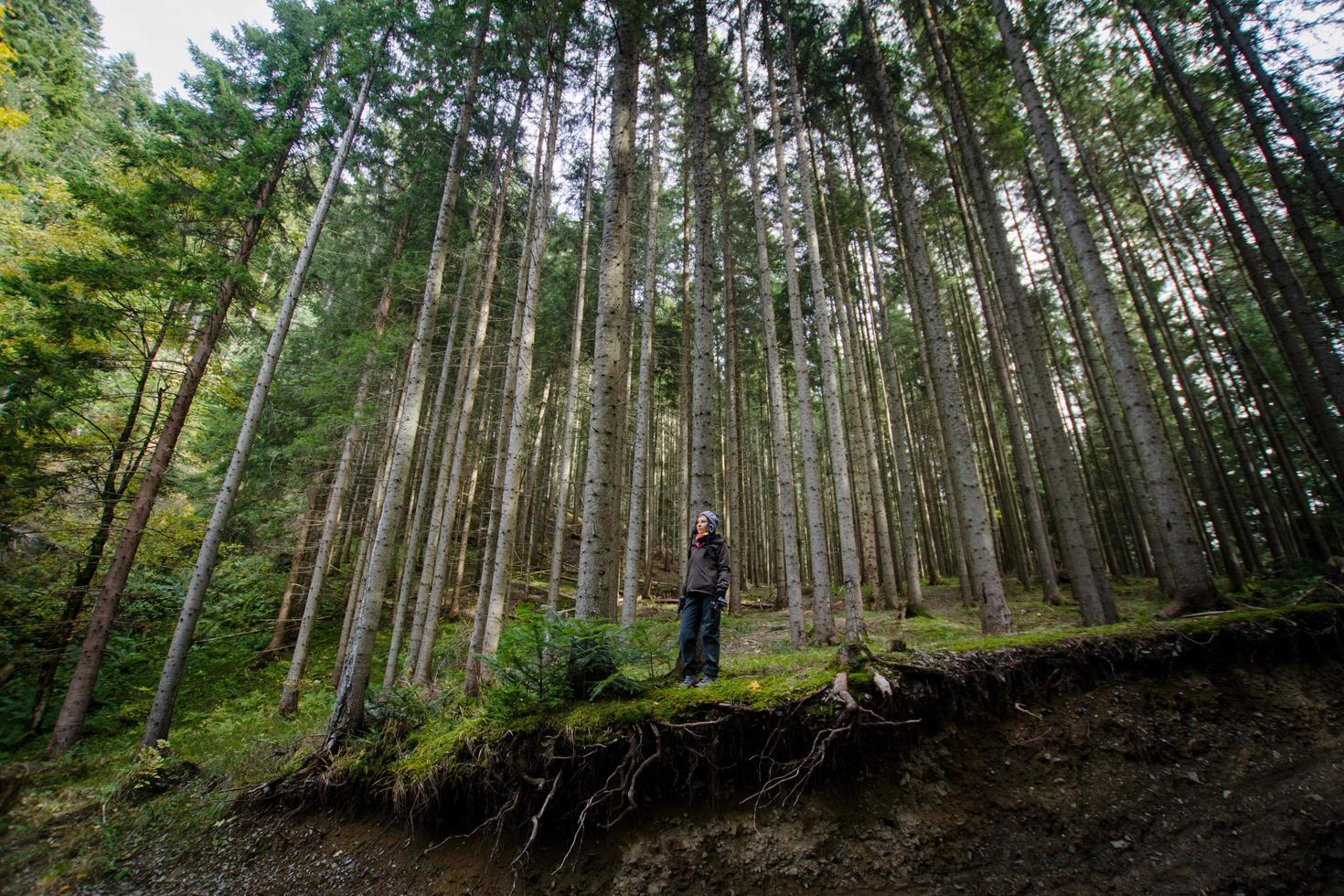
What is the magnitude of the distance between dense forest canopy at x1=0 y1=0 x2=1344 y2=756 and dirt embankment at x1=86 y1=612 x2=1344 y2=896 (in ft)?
3.58

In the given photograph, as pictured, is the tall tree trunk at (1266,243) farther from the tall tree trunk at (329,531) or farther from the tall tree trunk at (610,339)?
the tall tree trunk at (329,531)

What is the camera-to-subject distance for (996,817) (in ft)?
10.2

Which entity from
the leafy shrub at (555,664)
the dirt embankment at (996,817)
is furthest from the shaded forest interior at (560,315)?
the dirt embankment at (996,817)

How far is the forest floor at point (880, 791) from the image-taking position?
2.90m

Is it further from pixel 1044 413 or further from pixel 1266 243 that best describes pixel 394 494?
pixel 1266 243

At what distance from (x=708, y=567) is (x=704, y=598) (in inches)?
12.4

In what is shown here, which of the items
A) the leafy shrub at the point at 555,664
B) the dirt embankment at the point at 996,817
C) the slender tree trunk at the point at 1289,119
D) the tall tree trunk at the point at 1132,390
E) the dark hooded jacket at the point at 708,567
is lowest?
the dirt embankment at the point at 996,817

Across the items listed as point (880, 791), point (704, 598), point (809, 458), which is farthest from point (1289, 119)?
point (880, 791)

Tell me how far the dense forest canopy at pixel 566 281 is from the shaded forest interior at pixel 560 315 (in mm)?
101

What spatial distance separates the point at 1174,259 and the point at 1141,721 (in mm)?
18318

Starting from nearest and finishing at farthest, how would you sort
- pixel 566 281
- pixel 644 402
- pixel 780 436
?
pixel 780 436, pixel 644 402, pixel 566 281

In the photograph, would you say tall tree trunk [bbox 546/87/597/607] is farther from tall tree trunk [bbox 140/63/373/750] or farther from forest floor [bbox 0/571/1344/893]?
forest floor [bbox 0/571/1344/893]

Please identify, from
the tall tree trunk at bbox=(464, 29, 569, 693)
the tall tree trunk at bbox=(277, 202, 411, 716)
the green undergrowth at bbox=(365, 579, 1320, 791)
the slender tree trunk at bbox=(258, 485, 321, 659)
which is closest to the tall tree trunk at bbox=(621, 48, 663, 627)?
the tall tree trunk at bbox=(464, 29, 569, 693)

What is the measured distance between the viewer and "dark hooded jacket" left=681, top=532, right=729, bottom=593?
4.78 metres
